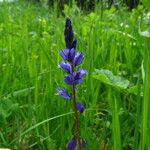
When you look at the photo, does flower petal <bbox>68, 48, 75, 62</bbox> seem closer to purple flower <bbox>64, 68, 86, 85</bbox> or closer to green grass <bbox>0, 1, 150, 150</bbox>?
purple flower <bbox>64, 68, 86, 85</bbox>

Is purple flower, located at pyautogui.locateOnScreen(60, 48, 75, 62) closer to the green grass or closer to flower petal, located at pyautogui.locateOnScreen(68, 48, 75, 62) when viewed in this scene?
flower petal, located at pyautogui.locateOnScreen(68, 48, 75, 62)

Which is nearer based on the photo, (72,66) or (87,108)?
(72,66)

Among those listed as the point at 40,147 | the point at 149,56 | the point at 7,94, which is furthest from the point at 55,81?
the point at 149,56

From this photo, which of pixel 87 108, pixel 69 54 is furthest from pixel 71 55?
pixel 87 108

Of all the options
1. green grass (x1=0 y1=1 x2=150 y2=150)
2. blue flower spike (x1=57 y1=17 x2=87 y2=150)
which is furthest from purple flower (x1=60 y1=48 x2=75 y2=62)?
green grass (x1=0 y1=1 x2=150 y2=150)

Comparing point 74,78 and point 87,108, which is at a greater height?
point 74,78

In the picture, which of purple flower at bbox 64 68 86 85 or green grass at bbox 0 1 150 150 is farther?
green grass at bbox 0 1 150 150

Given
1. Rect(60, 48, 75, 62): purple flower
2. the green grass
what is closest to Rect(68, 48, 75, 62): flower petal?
Rect(60, 48, 75, 62): purple flower

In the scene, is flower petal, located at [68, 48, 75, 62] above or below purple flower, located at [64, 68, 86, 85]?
above

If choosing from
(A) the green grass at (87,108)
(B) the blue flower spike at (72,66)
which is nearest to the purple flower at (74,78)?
(B) the blue flower spike at (72,66)

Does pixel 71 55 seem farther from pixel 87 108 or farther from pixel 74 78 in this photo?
pixel 87 108

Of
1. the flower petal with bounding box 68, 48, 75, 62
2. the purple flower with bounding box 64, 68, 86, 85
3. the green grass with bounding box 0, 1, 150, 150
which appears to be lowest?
the green grass with bounding box 0, 1, 150, 150
